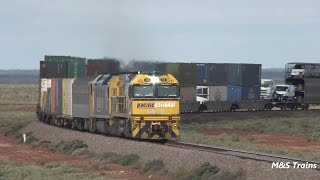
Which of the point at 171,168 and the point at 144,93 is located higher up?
the point at 144,93

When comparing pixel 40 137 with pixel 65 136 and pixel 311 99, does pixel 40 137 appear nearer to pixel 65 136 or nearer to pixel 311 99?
pixel 65 136

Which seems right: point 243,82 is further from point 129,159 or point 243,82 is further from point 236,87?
point 129,159

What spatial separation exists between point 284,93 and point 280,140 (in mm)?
27631

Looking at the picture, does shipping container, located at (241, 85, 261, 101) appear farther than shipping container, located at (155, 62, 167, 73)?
Yes

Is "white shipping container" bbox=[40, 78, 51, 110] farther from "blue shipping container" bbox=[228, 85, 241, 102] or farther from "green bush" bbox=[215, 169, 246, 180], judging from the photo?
"green bush" bbox=[215, 169, 246, 180]

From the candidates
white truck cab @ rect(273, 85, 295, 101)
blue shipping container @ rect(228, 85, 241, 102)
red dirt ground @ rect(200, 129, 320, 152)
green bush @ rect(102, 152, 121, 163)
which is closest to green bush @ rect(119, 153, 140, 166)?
green bush @ rect(102, 152, 121, 163)

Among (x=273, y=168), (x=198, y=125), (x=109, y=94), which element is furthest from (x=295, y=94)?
(x=273, y=168)

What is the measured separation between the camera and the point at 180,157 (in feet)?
81.9

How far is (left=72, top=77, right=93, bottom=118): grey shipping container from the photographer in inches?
1532

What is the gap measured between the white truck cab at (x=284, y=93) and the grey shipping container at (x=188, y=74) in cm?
1392

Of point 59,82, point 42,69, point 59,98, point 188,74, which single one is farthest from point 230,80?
point 59,98

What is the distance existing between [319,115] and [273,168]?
1812 inches

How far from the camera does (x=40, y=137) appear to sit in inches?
1657

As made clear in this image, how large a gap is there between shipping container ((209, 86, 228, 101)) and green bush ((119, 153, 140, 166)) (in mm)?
34405
